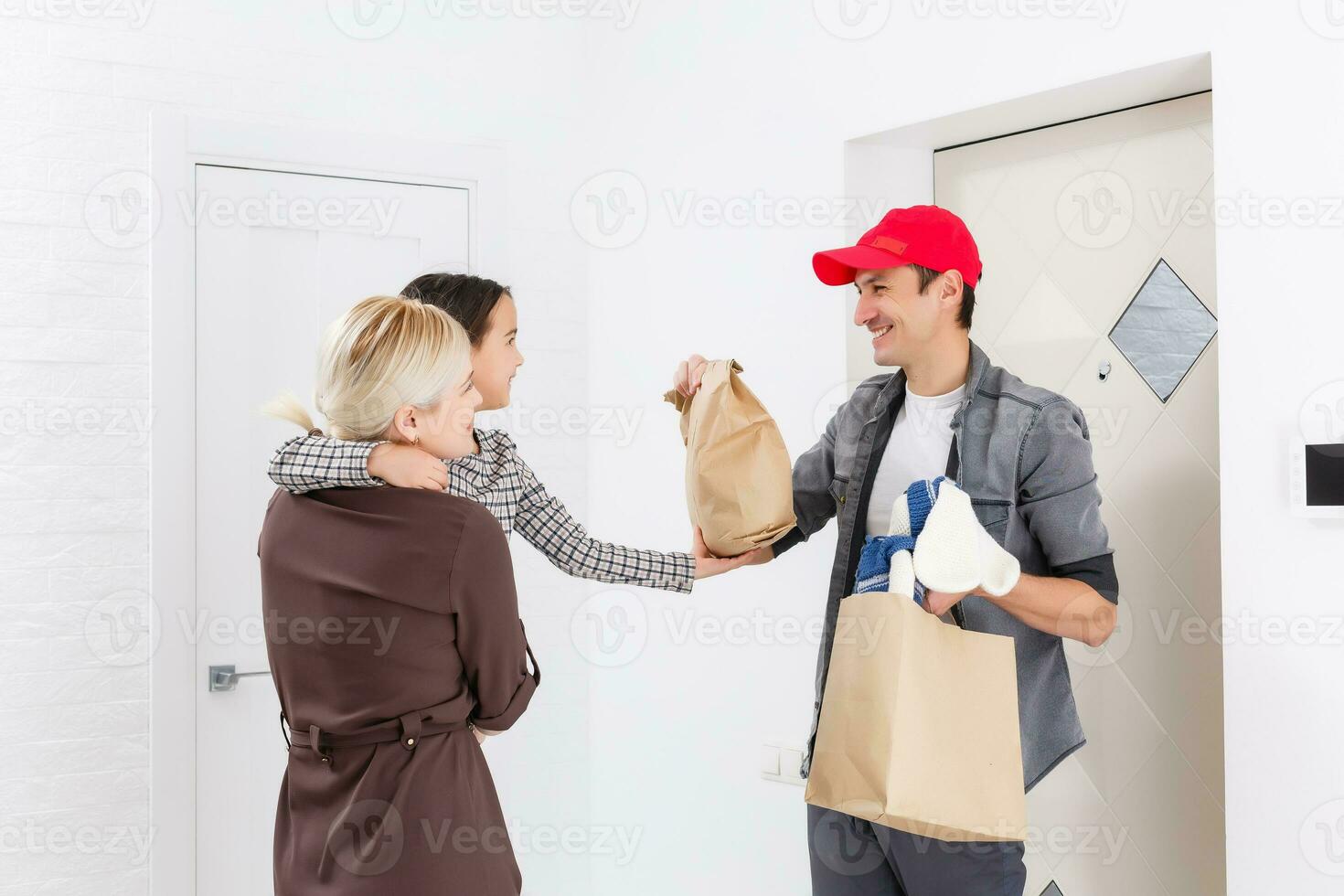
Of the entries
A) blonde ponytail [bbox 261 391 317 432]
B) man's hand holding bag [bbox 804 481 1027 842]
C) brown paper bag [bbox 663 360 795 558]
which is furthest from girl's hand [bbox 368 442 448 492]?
man's hand holding bag [bbox 804 481 1027 842]

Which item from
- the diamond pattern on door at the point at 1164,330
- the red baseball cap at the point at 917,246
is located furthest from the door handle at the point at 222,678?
the diamond pattern on door at the point at 1164,330

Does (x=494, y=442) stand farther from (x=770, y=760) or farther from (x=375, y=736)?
(x=770, y=760)

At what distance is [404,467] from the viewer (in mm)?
1324

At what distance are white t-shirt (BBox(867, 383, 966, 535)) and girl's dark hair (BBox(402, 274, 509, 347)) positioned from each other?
2.18 ft

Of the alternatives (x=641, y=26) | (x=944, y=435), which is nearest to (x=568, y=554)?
(x=944, y=435)

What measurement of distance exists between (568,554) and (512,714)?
1.15 feet

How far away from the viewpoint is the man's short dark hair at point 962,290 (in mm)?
1656

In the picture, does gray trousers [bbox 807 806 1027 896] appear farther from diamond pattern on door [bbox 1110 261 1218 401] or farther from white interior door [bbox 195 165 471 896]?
white interior door [bbox 195 165 471 896]

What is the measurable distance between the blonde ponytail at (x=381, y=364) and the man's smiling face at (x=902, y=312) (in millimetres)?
664

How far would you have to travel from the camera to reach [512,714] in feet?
4.71

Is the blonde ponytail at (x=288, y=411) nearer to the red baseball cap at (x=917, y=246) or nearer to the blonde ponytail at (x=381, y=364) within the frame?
the blonde ponytail at (x=381, y=364)

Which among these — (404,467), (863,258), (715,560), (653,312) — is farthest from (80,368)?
(863,258)

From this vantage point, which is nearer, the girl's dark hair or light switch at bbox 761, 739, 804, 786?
the girl's dark hair

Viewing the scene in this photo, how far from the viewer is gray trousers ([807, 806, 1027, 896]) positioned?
1.52 metres
